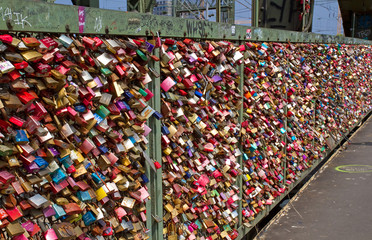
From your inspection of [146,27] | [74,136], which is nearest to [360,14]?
[146,27]

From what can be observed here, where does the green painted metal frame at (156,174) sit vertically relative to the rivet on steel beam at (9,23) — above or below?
below

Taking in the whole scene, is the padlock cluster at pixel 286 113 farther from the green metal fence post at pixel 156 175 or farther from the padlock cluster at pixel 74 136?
the padlock cluster at pixel 74 136

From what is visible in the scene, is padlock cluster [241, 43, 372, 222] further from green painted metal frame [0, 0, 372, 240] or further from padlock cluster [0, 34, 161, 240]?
padlock cluster [0, 34, 161, 240]

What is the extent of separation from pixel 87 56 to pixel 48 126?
397mm

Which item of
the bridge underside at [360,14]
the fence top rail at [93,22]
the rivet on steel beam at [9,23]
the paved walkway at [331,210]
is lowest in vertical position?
the paved walkway at [331,210]

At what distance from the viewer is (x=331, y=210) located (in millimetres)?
4742

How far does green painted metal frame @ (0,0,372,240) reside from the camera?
1.62 metres

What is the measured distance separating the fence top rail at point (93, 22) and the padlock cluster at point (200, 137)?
10 centimetres

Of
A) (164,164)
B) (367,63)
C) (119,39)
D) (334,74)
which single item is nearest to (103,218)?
(164,164)

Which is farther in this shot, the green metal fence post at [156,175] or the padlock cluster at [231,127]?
the padlock cluster at [231,127]

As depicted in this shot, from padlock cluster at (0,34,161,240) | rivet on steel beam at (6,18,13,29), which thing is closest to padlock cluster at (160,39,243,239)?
padlock cluster at (0,34,161,240)

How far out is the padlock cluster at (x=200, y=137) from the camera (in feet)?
8.93

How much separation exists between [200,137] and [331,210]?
2466mm

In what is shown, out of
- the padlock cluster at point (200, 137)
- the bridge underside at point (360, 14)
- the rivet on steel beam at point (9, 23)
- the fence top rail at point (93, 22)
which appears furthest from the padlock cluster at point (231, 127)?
the bridge underside at point (360, 14)
